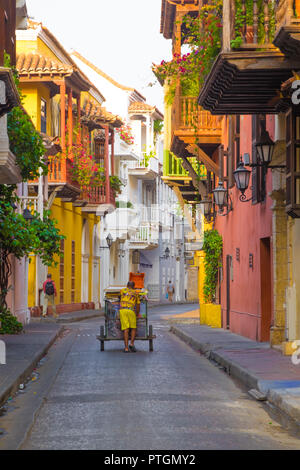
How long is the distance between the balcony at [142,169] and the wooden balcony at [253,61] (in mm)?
41753

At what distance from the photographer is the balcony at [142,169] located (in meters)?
57.4

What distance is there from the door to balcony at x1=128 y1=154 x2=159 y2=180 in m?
37.4

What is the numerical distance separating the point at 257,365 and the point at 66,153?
2218cm

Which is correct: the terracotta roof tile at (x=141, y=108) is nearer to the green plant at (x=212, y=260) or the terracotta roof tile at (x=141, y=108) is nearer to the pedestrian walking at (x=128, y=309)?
the green plant at (x=212, y=260)

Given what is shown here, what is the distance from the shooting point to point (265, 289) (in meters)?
20.1

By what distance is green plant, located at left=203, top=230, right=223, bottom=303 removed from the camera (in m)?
27.6

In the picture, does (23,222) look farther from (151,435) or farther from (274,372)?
(151,435)

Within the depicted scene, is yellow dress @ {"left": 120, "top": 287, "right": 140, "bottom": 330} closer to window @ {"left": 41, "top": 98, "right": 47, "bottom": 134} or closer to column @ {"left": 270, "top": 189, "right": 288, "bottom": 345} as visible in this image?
column @ {"left": 270, "top": 189, "right": 288, "bottom": 345}

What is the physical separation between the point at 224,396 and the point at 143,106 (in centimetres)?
4812

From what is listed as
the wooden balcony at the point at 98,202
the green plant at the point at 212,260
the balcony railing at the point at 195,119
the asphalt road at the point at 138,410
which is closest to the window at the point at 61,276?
the wooden balcony at the point at 98,202

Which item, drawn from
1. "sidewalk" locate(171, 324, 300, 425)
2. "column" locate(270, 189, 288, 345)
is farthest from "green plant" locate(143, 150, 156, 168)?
"column" locate(270, 189, 288, 345)

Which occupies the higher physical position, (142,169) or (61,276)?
(142,169)

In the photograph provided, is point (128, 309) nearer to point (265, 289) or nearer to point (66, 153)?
point (265, 289)

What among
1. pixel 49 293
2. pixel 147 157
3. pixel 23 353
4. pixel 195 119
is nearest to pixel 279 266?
pixel 23 353
